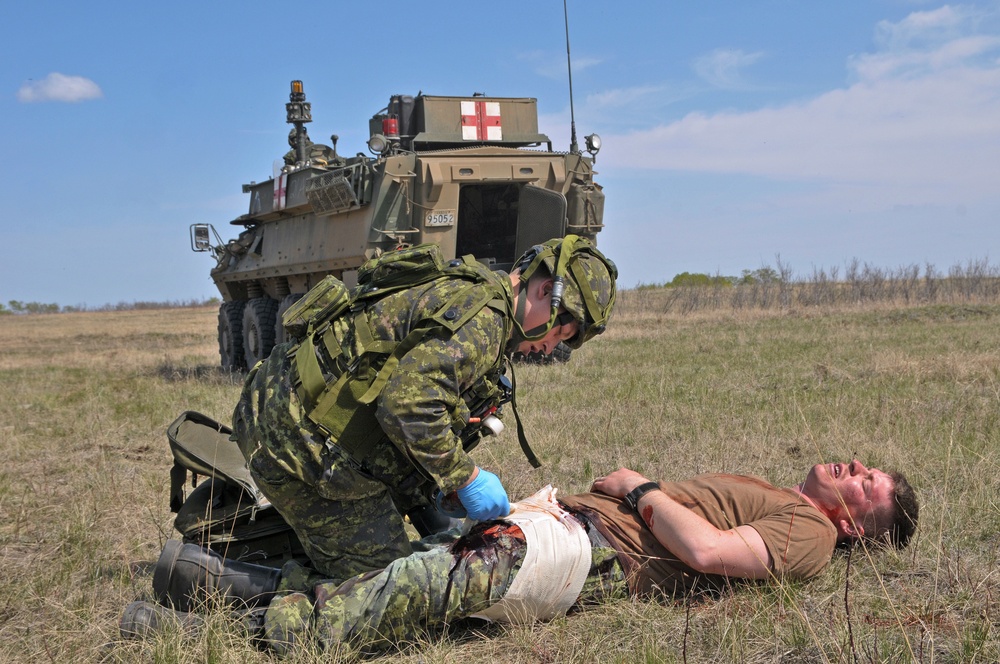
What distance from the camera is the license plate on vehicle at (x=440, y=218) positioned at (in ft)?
34.1

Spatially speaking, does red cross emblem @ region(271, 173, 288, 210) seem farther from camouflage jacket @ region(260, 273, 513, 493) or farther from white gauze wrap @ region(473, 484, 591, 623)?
white gauze wrap @ region(473, 484, 591, 623)

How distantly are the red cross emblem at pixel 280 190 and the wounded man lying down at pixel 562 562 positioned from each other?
10.3m

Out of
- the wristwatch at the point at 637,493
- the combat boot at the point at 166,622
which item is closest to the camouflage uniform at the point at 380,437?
the combat boot at the point at 166,622

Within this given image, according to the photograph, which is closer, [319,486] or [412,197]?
[319,486]

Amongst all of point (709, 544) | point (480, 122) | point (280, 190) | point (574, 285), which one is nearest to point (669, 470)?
point (709, 544)

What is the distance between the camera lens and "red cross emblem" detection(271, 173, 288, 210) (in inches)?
511

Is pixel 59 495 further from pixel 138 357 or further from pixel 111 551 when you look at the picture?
pixel 138 357

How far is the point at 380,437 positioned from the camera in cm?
306

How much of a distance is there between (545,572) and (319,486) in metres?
0.80

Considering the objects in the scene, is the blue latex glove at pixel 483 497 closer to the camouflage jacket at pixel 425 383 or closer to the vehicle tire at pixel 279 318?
the camouflage jacket at pixel 425 383

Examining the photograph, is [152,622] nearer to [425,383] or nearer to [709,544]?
[425,383]

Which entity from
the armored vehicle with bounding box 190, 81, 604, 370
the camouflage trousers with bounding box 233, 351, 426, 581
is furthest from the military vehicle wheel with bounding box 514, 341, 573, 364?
the camouflage trousers with bounding box 233, 351, 426, 581

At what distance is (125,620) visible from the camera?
2910 millimetres

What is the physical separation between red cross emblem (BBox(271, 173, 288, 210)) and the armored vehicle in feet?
0.06
